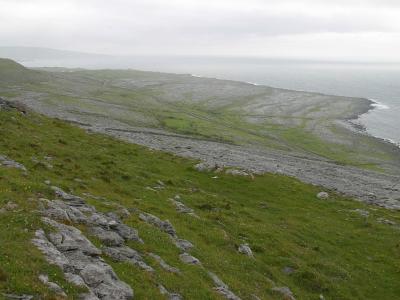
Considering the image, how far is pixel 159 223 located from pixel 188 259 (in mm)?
5030

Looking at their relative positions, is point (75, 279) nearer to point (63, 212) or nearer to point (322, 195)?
point (63, 212)

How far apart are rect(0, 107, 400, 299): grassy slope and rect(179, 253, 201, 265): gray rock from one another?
18.2 inches

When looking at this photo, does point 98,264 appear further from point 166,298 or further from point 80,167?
point 80,167

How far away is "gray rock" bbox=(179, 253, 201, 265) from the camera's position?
26.0 m

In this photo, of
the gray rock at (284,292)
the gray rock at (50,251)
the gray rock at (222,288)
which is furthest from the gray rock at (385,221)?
the gray rock at (50,251)

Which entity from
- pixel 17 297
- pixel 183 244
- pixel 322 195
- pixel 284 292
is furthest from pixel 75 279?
pixel 322 195

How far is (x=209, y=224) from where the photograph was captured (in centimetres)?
3497

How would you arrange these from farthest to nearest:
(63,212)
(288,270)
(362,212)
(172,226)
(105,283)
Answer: (362,212) < (288,270) < (172,226) < (63,212) < (105,283)

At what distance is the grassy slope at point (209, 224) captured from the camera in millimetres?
22344

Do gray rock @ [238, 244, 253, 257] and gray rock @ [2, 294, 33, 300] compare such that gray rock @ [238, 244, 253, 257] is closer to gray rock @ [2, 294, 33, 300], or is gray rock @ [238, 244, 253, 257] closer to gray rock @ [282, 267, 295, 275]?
gray rock @ [282, 267, 295, 275]

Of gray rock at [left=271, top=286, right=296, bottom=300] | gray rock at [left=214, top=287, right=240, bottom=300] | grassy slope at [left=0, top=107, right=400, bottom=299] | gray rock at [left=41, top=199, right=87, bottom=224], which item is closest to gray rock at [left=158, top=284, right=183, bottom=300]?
grassy slope at [left=0, top=107, right=400, bottom=299]

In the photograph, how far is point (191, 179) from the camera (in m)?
52.8

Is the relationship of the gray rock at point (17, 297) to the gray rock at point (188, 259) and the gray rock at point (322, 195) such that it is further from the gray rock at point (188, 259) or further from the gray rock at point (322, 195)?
the gray rock at point (322, 195)

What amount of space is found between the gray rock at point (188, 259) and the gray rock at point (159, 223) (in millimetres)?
3136
